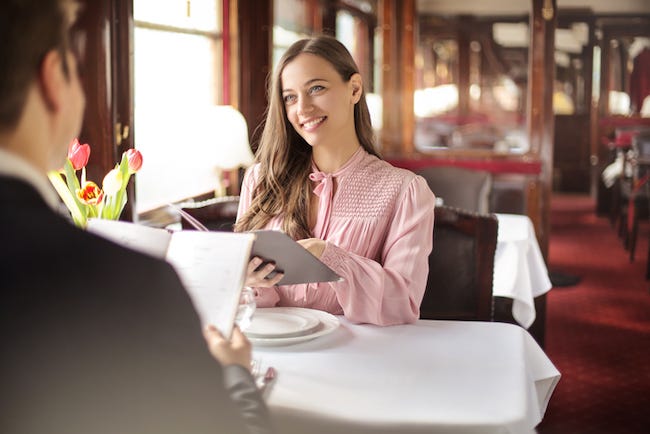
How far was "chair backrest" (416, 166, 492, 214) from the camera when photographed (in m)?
4.53

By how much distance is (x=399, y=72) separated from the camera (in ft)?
21.0

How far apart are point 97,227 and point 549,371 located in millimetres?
956

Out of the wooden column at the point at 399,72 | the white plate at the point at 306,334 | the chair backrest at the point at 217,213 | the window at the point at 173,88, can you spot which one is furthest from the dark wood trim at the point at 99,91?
the wooden column at the point at 399,72

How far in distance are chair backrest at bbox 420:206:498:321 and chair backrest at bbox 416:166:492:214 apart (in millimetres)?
2083

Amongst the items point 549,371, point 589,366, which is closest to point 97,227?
point 549,371

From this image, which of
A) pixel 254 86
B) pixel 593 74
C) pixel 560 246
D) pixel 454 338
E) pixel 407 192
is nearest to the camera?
pixel 454 338

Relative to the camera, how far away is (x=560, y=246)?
24.9 ft

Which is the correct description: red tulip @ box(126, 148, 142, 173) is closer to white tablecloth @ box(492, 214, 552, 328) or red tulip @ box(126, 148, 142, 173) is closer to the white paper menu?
the white paper menu

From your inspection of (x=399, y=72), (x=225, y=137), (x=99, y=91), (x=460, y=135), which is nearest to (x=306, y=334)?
(x=99, y=91)

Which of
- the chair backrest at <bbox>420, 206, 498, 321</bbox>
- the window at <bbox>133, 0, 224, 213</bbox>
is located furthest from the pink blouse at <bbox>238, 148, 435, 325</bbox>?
the window at <bbox>133, 0, 224, 213</bbox>

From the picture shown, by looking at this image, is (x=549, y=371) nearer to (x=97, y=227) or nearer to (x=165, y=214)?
(x=97, y=227)

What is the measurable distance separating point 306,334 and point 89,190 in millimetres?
696

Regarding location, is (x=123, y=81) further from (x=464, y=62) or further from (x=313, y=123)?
(x=464, y=62)

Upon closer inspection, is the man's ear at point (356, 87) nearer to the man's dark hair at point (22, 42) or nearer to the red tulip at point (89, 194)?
the red tulip at point (89, 194)
